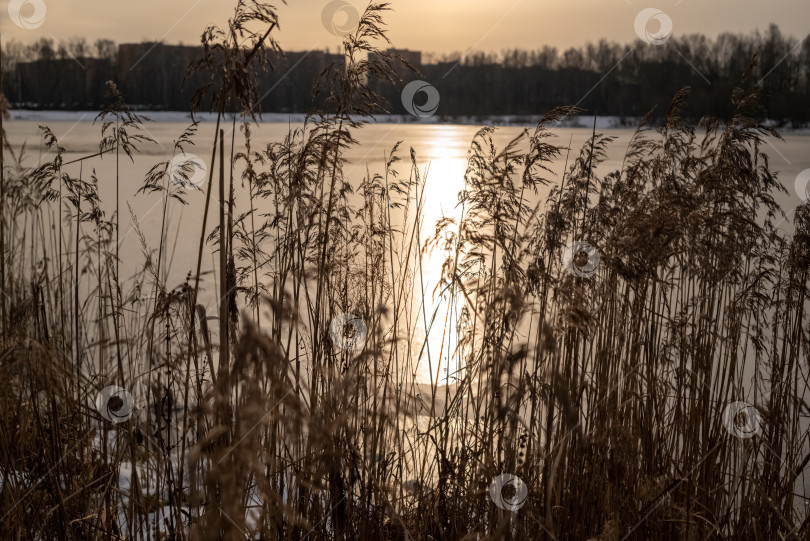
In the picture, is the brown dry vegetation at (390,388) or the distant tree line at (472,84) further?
the distant tree line at (472,84)

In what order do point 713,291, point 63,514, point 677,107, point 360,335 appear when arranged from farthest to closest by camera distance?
point 677,107 < point 713,291 < point 360,335 < point 63,514

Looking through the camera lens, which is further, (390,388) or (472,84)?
(472,84)

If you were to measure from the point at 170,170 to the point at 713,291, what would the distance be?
2204 mm

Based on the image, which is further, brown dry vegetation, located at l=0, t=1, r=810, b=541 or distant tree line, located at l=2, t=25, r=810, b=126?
distant tree line, located at l=2, t=25, r=810, b=126

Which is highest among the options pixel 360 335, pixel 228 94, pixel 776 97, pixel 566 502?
pixel 776 97

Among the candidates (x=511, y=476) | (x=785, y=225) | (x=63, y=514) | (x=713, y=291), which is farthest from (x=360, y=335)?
(x=785, y=225)

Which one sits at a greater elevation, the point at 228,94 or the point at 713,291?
the point at 228,94

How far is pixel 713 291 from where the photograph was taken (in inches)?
119

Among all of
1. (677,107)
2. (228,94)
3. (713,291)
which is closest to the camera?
(228,94)

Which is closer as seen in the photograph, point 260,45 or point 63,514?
point 260,45

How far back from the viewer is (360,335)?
101 inches

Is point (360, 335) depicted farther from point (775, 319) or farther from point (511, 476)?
point (775, 319)

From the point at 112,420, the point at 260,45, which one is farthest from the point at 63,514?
the point at 260,45

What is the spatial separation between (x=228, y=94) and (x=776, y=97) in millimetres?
28601
